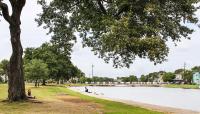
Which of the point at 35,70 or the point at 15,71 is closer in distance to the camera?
the point at 15,71

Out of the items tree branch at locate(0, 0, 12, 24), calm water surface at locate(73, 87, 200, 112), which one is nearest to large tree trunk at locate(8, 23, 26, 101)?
tree branch at locate(0, 0, 12, 24)

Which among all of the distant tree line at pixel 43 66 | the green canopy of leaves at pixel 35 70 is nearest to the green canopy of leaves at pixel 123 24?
the distant tree line at pixel 43 66

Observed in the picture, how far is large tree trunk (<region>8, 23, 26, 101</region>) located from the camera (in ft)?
111

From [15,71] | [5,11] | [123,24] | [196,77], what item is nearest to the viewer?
[123,24]

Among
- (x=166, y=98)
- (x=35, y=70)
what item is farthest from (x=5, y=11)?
(x=35, y=70)

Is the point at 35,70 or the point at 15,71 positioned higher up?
the point at 35,70

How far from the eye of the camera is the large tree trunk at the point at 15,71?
111 ft

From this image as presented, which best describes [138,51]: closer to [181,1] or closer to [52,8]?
[181,1]

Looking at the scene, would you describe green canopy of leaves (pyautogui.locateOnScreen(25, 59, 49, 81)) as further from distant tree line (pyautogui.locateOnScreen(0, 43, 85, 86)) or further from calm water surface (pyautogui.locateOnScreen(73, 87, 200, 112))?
calm water surface (pyautogui.locateOnScreen(73, 87, 200, 112))

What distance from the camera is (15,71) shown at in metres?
33.9

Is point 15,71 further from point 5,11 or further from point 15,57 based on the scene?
point 5,11

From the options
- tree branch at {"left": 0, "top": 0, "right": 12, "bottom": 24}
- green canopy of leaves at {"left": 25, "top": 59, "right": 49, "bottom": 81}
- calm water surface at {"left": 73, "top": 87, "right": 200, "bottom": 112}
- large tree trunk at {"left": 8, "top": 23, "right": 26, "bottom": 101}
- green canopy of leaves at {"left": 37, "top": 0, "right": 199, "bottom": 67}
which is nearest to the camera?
green canopy of leaves at {"left": 37, "top": 0, "right": 199, "bottom": 67}

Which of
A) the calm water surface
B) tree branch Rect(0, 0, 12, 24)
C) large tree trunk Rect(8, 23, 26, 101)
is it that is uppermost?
tree branch Rect(0, 0, 12, 24)

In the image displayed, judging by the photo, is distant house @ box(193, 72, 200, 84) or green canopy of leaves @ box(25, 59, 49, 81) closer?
green canopy of leaves @ box(25, 59, 49, 81)
